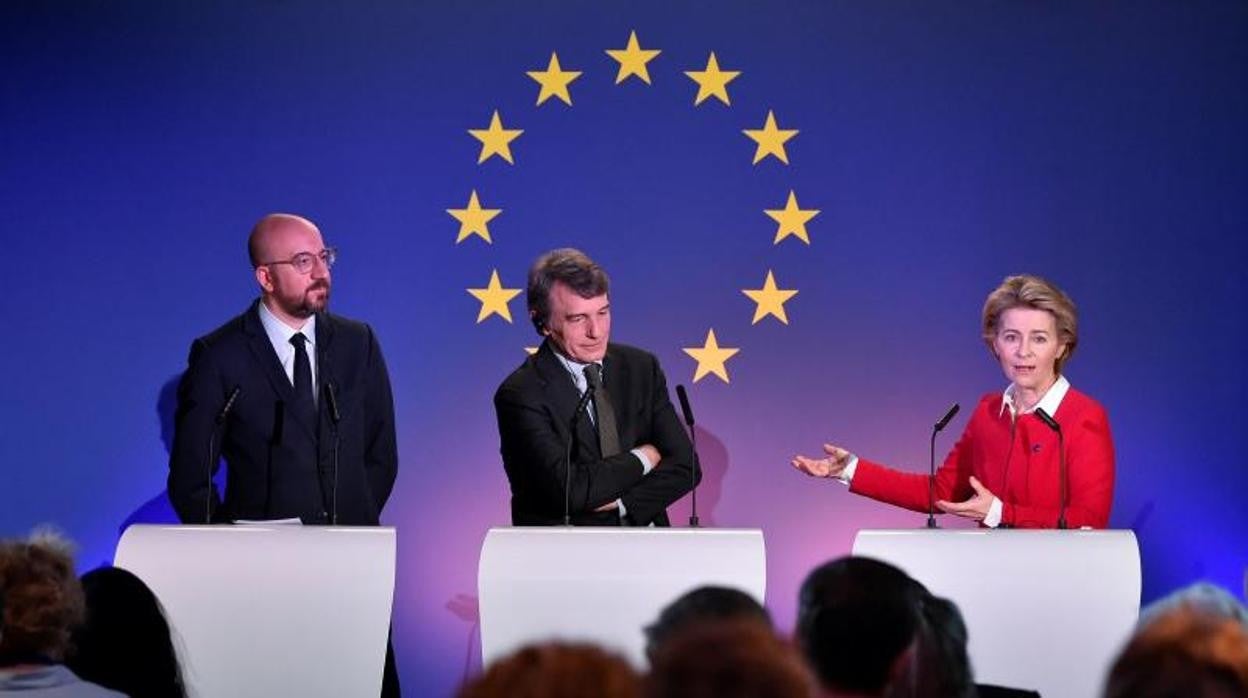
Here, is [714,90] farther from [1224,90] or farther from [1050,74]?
[1224,90]

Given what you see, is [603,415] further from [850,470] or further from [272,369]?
[272,369]

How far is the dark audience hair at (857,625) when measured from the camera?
2660 mm

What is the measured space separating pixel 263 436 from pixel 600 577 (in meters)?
1.23

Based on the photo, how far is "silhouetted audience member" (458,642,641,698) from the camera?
1685 millimetres

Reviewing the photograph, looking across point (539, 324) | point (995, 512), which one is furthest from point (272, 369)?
point (995, 512)

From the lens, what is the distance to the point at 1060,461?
4.88 m

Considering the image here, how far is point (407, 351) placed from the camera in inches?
253

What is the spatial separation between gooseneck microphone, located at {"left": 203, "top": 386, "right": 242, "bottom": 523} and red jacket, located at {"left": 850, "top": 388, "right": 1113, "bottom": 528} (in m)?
1.90

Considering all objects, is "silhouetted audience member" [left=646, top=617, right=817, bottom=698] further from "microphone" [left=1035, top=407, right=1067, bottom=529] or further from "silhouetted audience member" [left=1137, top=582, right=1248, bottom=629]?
"microphone" [left=1035, top=407, right=1067, bottom=529]

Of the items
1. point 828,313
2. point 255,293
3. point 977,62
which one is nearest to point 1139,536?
point 828,313

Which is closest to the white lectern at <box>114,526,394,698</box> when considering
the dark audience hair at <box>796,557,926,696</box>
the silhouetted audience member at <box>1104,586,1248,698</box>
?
the dark audience hair at <box>796,557,926,696</box>

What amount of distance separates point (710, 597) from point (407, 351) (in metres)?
3.61

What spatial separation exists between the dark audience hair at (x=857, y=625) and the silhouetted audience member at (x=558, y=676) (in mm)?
937

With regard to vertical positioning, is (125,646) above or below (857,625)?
below
